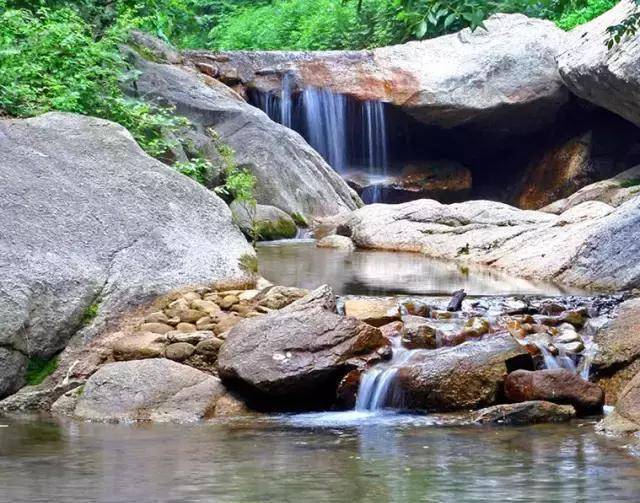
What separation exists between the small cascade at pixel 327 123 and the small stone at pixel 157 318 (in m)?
14.9

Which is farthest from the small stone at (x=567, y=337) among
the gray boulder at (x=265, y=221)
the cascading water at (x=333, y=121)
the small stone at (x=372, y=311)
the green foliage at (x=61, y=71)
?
the cascading water at (x=333, y=121)

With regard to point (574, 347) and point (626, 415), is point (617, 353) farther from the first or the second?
point (626, 415)

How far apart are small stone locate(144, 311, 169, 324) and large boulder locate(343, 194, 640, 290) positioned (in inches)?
196

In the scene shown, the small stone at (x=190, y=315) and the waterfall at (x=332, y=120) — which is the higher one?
the waterfall at (x=332, y=120)

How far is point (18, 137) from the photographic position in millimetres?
10883

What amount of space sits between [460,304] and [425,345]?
4.66 ft

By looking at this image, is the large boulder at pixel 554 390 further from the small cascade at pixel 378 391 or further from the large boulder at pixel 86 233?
the large boulder at pixel 86 233

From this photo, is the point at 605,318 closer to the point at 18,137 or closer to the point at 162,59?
the point at 18,137

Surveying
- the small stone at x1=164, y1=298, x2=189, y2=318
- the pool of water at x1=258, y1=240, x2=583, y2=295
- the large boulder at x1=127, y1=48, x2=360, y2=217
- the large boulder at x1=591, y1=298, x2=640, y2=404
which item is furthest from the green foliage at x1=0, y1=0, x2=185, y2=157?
the large boulder at x1=591, y1=298, x2=640, y2=404

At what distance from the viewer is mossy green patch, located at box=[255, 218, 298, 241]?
17672mm

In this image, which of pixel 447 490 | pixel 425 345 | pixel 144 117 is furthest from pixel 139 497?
pixel 144 117

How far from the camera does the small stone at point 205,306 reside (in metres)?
9.94

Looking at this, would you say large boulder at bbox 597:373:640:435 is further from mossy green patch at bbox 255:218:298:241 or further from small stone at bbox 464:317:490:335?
mossy green patch at bbox 255:218:298:241

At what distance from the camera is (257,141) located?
65.6 feet
